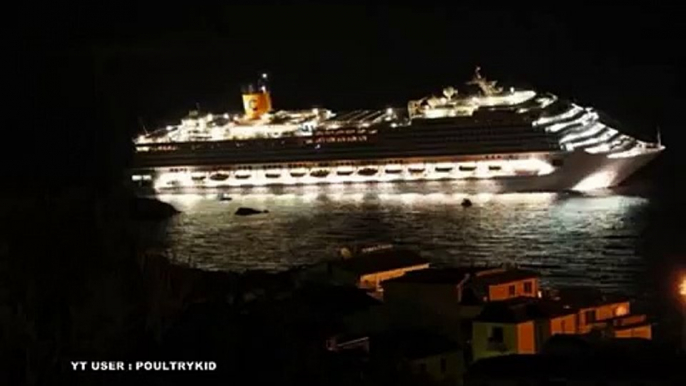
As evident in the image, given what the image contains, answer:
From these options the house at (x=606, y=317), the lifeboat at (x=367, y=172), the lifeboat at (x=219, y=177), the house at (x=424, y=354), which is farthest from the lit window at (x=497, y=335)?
the lifeboat at (x=219, y=177)

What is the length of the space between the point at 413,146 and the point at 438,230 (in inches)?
374

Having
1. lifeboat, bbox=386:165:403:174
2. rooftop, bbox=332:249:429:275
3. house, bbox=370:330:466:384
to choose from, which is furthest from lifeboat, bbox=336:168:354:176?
house, bbox=370:330:466:384

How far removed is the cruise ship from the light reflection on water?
1082 millimetres

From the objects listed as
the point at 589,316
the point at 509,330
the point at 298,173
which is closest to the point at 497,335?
the point at 509,330

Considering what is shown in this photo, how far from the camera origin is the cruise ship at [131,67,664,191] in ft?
74.2

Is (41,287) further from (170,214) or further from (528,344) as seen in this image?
(170,214)

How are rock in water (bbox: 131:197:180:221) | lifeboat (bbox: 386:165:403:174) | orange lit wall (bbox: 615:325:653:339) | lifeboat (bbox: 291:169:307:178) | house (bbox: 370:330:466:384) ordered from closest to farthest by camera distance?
house (bbox: 370:330:466:384), orange lit wall (bbox: 615:325:653:339), rock in water (bbox: 131:197:180:221), lifeboat (bbox: 386:165:403:174), lifeboat (bbox: 291:169:307:178)

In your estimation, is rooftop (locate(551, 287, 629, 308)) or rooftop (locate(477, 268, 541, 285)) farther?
rooftop (locate(477, 268, 541, 285))

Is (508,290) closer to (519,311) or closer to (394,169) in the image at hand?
(519,311)

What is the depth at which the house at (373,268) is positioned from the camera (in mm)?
8664

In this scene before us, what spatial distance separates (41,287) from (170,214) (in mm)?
15744

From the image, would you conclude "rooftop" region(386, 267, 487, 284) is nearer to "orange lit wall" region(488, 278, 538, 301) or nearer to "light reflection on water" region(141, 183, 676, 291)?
"orange lit wall" region(488, 278, 538, 301)

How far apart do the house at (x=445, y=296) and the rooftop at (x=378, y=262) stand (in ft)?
3.15

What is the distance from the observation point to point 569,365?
16.6ft
